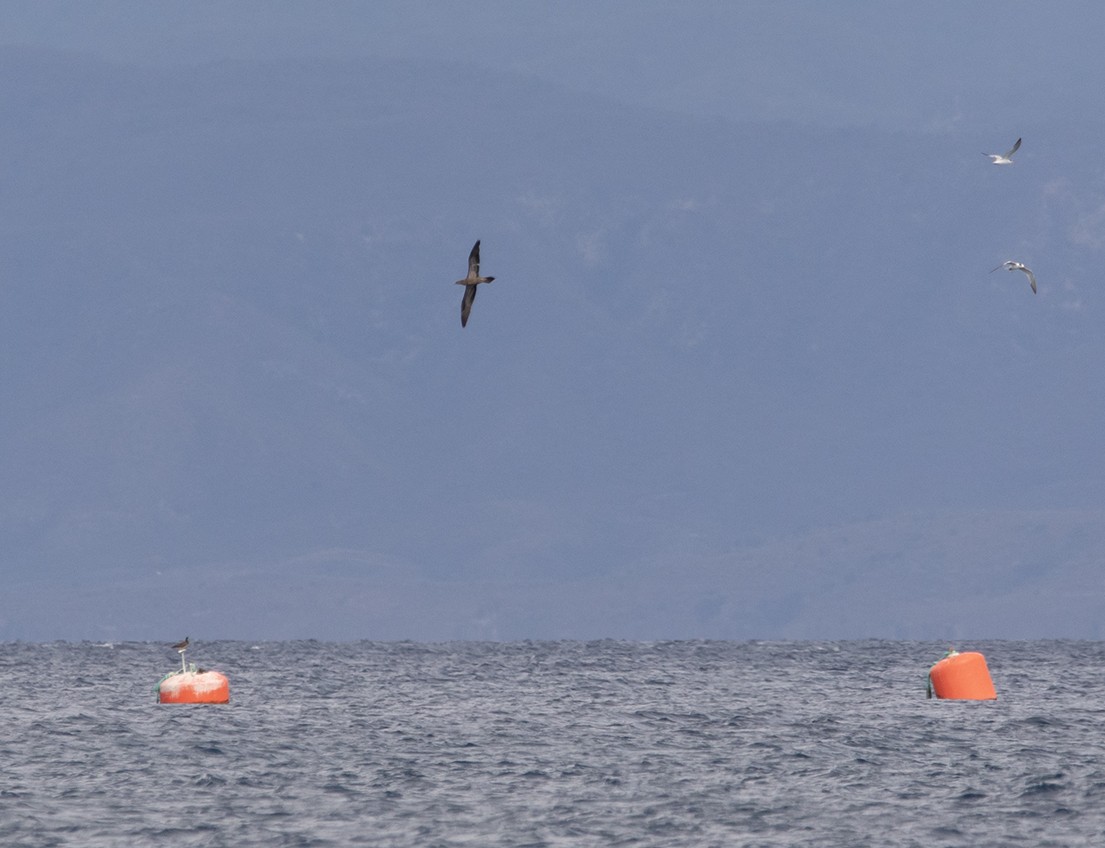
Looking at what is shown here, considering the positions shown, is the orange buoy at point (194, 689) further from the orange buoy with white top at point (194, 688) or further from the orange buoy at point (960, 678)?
the orange buoy at point (960, 678)

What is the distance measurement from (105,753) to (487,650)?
97768mm

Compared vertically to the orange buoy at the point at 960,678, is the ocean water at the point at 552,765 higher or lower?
lower

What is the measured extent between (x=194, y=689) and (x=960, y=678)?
21.5 meters

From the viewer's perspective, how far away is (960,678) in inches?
3014

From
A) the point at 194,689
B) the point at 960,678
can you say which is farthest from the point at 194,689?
the point at 960,678

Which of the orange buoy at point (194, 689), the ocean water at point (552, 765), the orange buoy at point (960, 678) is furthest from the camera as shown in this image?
the orange buoy at point (960, 678)

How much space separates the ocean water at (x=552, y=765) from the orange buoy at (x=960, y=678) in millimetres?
759

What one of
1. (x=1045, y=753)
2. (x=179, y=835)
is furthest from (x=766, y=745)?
(x=179, y=835)

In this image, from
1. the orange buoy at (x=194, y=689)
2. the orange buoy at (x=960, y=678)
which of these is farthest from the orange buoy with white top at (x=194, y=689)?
the orange buoy at (x=960, y=678)

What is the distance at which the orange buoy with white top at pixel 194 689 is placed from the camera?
74.5 meters

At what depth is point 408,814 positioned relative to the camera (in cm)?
4706

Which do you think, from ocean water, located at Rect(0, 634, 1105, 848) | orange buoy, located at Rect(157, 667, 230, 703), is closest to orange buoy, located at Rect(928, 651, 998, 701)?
ocean water, located at Rect(0, 634, 1105, 848)

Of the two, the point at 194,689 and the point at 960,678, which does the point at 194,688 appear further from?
the point at 960,678

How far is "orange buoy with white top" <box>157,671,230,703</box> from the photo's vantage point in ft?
244
